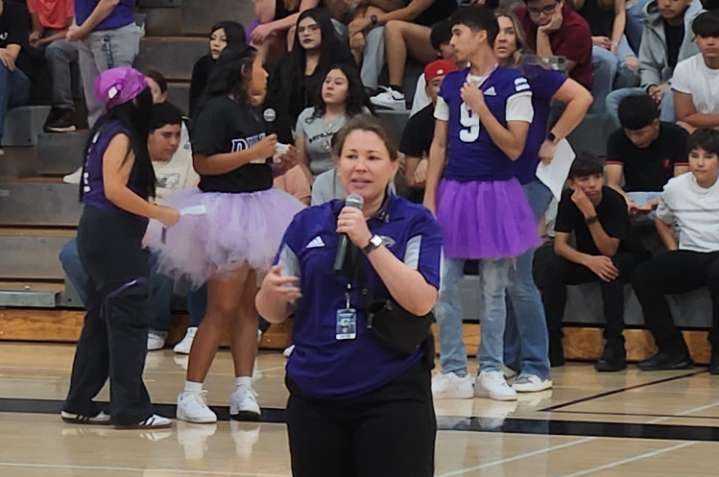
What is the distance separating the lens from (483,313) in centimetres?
725

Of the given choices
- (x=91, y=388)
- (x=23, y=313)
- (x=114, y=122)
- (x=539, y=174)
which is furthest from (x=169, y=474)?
(x=23, y=313)

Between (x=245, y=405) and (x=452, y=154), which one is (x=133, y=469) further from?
(x=452, y=154)

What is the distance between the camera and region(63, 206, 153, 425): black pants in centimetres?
650

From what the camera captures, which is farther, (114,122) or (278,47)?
(278,47)

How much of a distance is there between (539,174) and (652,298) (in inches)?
51.1

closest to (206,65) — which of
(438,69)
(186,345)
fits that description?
(438,69)

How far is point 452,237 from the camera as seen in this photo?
717 centimetres

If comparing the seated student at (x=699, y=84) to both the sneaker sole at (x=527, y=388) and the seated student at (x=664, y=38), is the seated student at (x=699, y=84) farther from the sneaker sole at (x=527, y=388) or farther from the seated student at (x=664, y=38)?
the sneaker sole at (x=527, y=388)

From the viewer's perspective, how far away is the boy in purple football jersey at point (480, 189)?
278 inches

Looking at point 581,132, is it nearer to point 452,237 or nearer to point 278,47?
point 278,47

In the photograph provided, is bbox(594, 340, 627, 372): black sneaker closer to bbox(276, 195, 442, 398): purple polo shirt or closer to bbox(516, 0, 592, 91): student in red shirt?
bbox(516, 0, 592, 91): student in red shirt

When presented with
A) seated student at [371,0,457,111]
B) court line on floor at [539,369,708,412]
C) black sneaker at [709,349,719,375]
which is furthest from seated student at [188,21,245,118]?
black sneaker at [709,349,719,375]

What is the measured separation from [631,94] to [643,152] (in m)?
0.65

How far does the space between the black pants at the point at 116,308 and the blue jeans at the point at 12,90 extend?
411 cm
